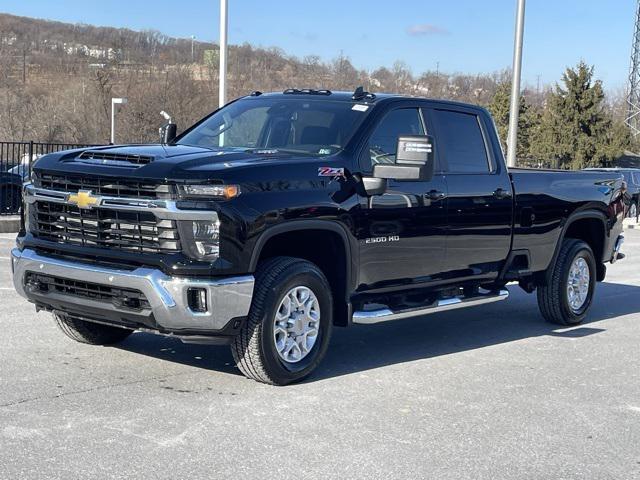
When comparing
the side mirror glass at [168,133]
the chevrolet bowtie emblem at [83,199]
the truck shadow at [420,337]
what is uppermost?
the side mirror glass at [168,133]

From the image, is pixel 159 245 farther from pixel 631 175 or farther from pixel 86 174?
pixel 631 175

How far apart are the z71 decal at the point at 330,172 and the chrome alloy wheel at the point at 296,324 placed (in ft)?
2.67

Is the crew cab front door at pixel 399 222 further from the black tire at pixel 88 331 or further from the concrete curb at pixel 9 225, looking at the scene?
the concrete curb at pixel 9 225

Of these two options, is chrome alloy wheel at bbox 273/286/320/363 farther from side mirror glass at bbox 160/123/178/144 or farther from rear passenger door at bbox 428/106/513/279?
side mirror glass at bbox 160/123/178/144

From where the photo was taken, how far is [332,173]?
20.7 feet

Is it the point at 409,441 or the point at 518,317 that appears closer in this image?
the point at 409,441

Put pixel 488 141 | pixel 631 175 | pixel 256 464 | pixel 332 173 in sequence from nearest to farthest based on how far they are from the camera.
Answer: pixel 256 464 → pixel 332 173 → pixel 488 141 → pixel 631 175

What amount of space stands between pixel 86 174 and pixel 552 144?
47973 mm

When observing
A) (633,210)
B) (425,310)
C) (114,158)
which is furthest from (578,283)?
(633,210)

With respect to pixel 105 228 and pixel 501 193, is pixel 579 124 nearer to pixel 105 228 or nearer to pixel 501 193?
pixel 501 193

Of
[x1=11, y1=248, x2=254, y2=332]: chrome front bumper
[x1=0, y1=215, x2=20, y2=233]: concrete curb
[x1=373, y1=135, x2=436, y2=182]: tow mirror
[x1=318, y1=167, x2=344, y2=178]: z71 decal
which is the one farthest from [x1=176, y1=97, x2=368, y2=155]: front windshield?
[x1=0, y1=215, x2=20, y2=233]: concrete curb

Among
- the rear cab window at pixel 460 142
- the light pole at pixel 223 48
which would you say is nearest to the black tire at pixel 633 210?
the light pole at pixel 223 48

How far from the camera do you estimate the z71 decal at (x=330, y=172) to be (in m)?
6.23

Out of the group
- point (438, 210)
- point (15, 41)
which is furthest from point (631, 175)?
point (15, 41)
